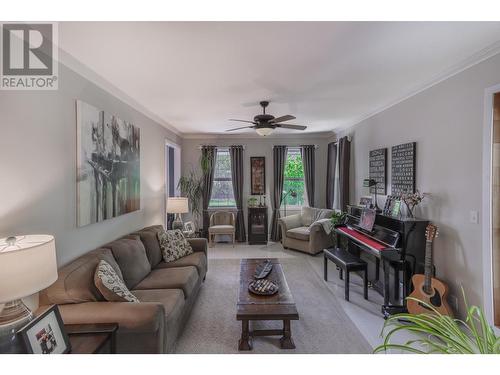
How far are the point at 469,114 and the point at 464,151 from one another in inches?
13.4

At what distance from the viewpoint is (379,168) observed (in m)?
3.81

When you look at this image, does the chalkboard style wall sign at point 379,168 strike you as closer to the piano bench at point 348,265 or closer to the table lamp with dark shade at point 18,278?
the piano bench at point 348,265

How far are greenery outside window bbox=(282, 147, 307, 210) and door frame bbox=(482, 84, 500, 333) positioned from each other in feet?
13.5

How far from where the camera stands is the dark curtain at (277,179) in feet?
19.7

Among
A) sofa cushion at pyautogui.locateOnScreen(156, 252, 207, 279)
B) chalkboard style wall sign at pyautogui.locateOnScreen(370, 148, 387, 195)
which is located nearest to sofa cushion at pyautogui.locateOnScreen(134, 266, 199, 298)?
sofa cushion at pyautogui.locateOnScreen(156, 252, 207, 279)

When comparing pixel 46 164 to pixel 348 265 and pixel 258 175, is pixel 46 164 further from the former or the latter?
pixel 258 175

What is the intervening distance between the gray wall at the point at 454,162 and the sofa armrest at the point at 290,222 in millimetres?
2687

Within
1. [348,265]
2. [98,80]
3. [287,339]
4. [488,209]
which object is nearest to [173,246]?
[287,339]

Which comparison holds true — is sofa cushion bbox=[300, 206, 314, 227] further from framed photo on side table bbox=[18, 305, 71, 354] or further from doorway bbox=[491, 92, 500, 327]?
framed photo on side table bbox=[18, 305, 71, 354]

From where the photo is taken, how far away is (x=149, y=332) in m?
1.64

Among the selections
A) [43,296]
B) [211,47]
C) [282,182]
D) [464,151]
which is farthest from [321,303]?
[282,182]

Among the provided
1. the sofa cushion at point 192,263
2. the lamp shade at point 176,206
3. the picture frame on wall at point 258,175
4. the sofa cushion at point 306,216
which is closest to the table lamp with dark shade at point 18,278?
the sofa cushion at point 192,263
